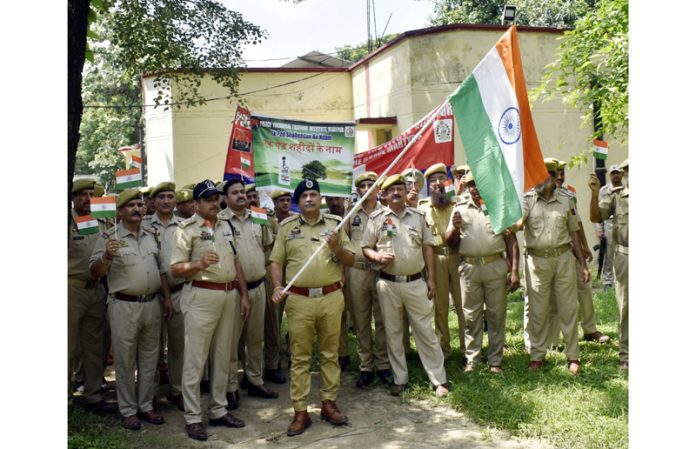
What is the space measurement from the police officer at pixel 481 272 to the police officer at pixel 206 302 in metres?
2.39

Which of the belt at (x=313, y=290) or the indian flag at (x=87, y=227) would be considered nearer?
the indian flag at (x=87, y=227)

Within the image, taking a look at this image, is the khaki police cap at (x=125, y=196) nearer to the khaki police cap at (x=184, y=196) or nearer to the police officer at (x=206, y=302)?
the police officer at (x=206, y=302)

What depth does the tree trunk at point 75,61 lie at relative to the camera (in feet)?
14.9

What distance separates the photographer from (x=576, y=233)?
6.92m

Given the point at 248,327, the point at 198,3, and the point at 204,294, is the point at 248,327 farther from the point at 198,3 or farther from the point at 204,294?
the point at 198,3

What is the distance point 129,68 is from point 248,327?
6961 mm

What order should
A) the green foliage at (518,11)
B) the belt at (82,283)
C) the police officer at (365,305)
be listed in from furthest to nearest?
the green foliage at (518,11)
the police officer at (365,305)
the belt at (82,283)

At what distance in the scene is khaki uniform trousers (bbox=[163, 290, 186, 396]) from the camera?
252 inches

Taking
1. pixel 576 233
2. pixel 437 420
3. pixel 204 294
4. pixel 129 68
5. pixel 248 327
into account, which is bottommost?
pixel 437 420

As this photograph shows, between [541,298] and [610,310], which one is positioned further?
[610,310]

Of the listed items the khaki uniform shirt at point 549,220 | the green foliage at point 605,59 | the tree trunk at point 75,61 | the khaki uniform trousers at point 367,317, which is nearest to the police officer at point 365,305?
the khaki uniform trousers at point 367,317

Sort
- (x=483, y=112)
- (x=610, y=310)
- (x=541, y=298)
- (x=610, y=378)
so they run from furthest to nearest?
(x=610, y=310) < (x=541, y=298) < (x=610, y=378) < (x=483, y=112)

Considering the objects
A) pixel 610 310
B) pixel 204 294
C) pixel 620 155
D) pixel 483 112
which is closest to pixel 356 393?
pixel 204 294

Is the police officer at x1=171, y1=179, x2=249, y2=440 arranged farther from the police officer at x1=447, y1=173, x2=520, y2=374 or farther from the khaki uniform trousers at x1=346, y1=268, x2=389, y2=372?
the police officer at x1=447, y1=173, x2=520, y2=374
